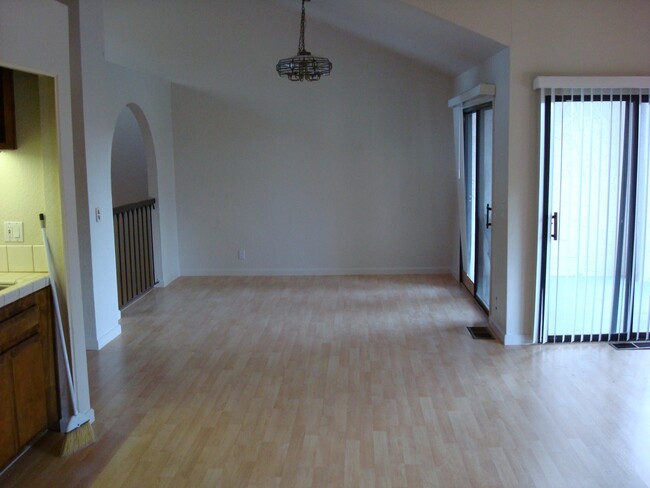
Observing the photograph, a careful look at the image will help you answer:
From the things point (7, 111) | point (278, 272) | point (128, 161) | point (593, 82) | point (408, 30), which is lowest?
point (278, 272)

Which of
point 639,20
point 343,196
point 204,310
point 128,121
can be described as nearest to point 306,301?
point 204,310

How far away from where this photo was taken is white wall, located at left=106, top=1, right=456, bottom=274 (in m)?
7.66

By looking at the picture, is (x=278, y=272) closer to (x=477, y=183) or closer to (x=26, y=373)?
(x=477, y=183)

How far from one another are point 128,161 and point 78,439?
5209mm

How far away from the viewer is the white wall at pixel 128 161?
26.7 feet

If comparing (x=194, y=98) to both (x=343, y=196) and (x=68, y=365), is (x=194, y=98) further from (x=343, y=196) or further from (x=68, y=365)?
(x=68, y=365)

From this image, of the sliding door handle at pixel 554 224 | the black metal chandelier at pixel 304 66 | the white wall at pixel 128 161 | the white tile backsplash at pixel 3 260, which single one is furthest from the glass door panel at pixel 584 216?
the white wall at pixel 128 161

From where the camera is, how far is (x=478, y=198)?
6453mm

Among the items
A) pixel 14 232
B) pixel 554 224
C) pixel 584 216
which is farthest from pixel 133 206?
pixel 584 216

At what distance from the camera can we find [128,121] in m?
8.12

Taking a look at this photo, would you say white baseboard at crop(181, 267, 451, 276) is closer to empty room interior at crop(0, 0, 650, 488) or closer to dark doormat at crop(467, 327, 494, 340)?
empty room interior at crop(0, 0, 650, 488)

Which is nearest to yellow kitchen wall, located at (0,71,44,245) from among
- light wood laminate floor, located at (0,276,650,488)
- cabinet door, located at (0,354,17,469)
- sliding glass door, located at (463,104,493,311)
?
cabinet door, located at (0,354,17,469)

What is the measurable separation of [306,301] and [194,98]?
2876mm

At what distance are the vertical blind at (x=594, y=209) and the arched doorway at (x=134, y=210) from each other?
4.02m
